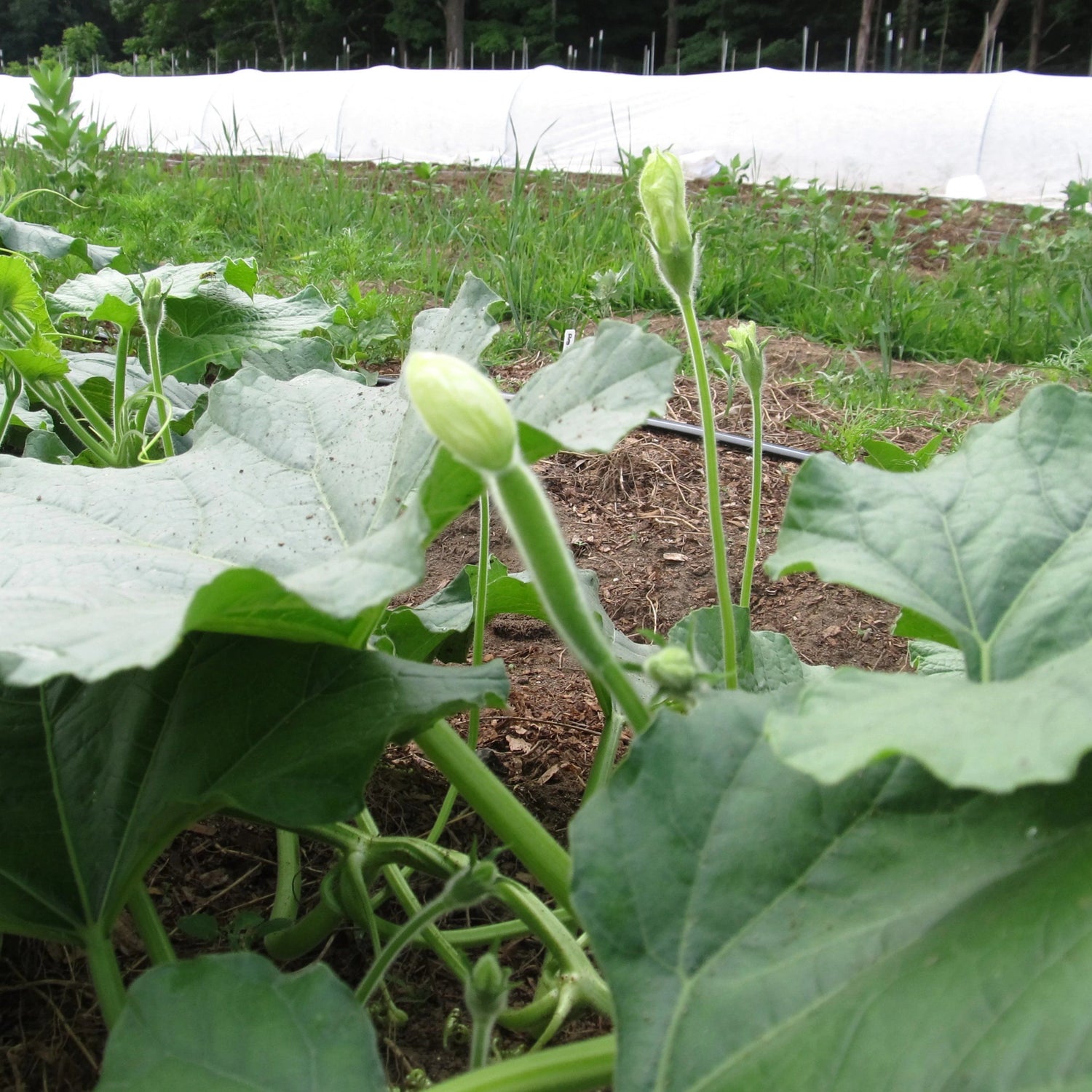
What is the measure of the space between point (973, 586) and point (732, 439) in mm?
1687

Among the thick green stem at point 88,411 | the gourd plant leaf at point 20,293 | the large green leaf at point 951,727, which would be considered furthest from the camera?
the thick green stem at point 88,411

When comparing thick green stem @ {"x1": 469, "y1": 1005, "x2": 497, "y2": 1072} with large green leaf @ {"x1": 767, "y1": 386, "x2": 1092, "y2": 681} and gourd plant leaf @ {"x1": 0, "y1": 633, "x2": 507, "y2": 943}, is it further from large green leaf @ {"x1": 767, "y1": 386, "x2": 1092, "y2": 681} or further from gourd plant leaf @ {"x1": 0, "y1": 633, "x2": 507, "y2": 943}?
large green leaf @ {"x1": 767, "y1": 386, "x2": 1092, "y2": 681}

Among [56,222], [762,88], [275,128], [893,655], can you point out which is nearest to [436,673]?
[893,655]

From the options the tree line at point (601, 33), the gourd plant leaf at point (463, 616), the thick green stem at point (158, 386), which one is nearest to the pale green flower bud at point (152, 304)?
the thick green stem at point (158, 386)

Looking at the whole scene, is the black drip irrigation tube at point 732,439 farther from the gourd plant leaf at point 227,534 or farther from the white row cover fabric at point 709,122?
the white row cover fabric at point 709,122

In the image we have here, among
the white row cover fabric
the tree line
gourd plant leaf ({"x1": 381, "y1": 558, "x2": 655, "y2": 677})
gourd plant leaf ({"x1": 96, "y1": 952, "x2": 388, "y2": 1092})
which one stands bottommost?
gourd plant leaf ({"x1": 96, "y1": 952, "x2": 388, "y2": 1092})

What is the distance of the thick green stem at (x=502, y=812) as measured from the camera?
0.83m

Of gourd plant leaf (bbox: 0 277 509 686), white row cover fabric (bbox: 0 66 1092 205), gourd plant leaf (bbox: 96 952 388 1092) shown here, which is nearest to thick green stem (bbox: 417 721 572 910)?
gourd plant leaf (bbox: 0 277 509 686)

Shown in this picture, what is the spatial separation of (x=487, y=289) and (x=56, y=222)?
300 cm

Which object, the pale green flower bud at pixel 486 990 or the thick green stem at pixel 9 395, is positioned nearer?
the pale green flower bud at pixel 486 990

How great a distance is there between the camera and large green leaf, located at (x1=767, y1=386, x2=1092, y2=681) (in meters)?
0.77

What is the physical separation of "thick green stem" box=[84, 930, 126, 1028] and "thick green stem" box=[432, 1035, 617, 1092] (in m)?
0.28

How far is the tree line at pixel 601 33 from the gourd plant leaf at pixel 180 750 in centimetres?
1892

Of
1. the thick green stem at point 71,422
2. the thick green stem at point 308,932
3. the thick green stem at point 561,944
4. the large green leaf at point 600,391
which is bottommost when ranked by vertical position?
the thick green stem at point 308,932
